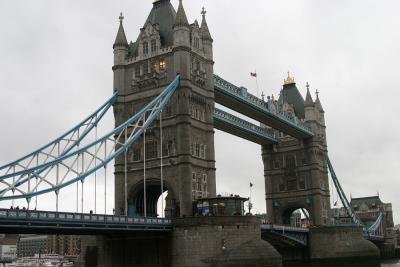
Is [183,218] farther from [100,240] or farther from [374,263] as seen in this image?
[374,263]

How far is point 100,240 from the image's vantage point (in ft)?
202

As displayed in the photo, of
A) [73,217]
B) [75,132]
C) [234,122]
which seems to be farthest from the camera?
[234,122]

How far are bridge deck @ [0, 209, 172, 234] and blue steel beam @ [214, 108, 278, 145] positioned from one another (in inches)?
1012

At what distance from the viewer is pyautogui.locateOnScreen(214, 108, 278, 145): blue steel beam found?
256ft

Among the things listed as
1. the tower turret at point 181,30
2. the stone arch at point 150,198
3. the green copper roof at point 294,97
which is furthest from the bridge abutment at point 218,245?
the green copper roof at point 294,97

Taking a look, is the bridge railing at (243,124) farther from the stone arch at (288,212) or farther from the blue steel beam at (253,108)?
the stone arch at (288,212)

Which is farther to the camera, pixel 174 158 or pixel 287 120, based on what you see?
pixel 287 120

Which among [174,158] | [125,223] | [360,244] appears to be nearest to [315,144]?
[360,244]

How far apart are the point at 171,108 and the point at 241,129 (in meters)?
22.3

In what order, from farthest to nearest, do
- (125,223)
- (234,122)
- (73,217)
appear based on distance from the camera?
(234,122) → (125,223) → (73,217)

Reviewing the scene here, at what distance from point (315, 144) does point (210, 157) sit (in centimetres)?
3807

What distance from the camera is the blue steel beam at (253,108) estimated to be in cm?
7369

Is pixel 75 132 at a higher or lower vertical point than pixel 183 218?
higher

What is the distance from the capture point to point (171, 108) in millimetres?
64312
